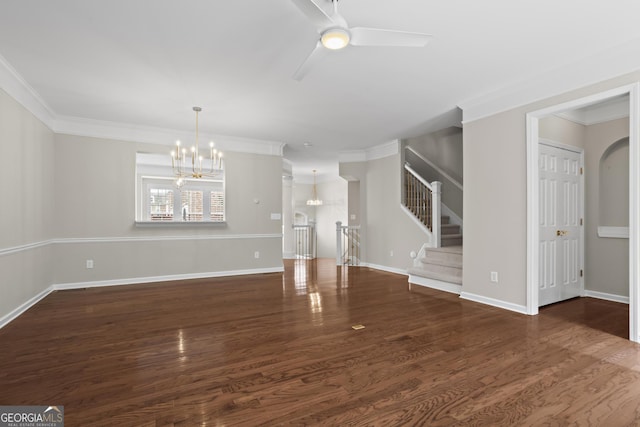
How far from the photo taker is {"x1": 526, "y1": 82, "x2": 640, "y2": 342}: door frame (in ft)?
9.84

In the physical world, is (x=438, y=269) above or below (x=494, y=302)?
above

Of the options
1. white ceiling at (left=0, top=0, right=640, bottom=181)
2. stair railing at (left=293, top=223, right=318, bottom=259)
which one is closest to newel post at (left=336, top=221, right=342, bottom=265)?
stair railing at (left=293, top=223, right=318, bottom=259)

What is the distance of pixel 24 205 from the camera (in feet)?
13.3

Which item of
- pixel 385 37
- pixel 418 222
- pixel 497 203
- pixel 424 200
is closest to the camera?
pixel 385 37

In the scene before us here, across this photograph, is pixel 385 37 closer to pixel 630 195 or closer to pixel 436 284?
pixel 630 195

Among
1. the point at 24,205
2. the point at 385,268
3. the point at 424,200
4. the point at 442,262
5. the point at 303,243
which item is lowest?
the point at 385,268

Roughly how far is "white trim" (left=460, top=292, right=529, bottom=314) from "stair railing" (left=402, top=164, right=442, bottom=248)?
60.0 inches

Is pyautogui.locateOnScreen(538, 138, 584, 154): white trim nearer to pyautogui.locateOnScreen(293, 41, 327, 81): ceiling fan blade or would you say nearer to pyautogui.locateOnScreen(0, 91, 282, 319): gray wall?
pyautogui.locateOnScreen(293, 41, 327, 81): ceiling fan blade

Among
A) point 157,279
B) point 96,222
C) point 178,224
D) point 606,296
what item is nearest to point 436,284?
point 606,296

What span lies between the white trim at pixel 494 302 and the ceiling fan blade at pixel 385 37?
335cm

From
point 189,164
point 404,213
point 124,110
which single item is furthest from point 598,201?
point 189,164

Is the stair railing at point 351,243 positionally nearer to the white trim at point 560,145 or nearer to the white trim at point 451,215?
the white trim at point 451,215

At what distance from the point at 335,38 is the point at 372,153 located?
539 centimetres

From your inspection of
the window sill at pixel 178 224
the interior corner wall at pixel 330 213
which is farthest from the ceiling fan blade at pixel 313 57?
the interior corner wall at pixel 330 213
